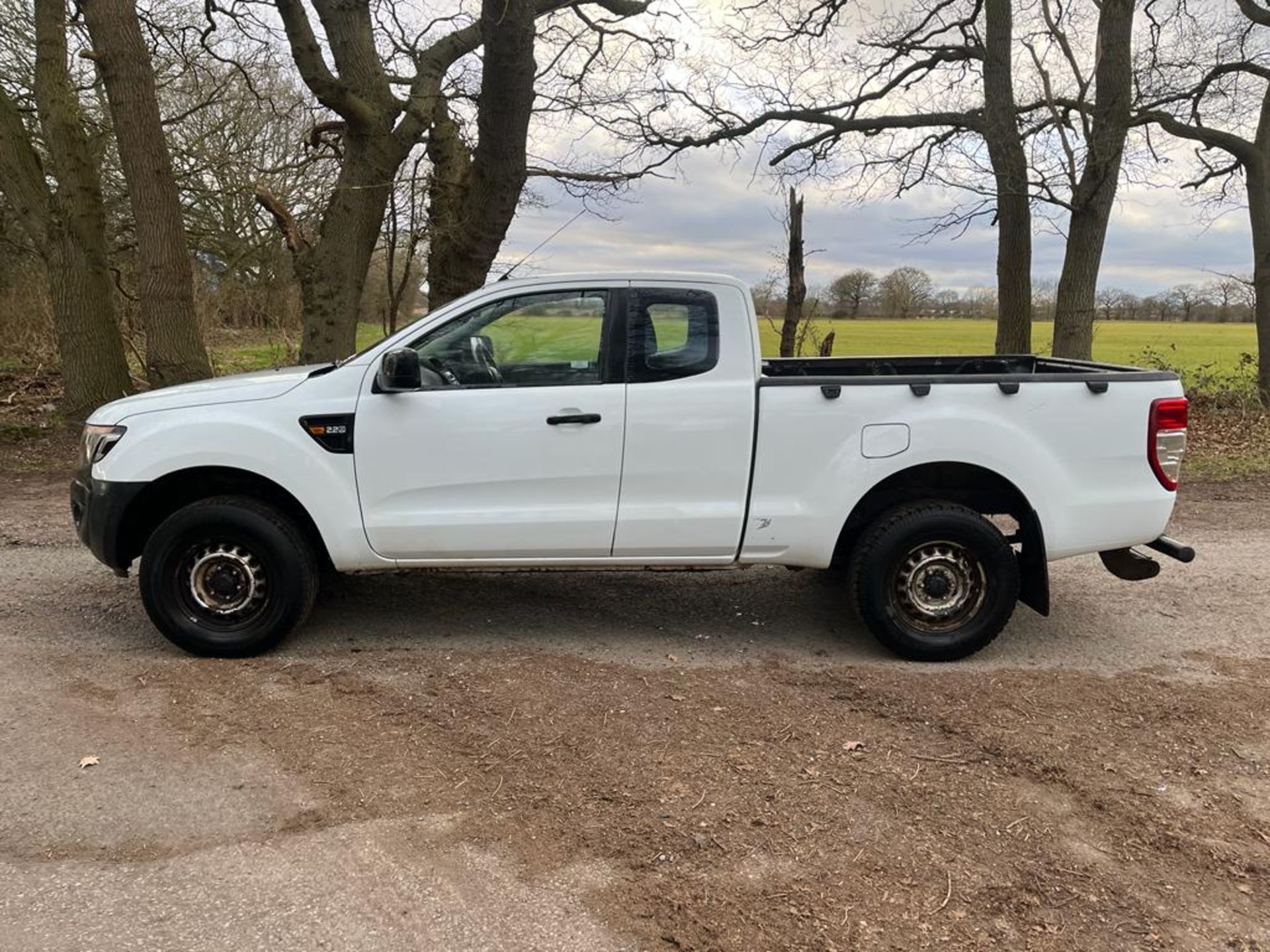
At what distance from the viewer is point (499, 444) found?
15.0 ft

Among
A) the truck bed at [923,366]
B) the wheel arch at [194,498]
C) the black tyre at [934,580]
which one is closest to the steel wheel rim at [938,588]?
the black tyre at [934,580]

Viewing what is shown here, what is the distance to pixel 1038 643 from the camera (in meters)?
5.02

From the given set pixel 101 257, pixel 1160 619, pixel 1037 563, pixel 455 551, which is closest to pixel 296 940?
pixel 455 551

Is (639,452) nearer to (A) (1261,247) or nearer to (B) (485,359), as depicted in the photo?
(B) (485,359)

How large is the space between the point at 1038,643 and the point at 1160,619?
3.10 feet

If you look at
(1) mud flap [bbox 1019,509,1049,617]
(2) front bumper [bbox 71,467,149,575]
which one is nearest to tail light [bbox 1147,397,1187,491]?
(1) mud flap [bbox 1019,509,1049,617]

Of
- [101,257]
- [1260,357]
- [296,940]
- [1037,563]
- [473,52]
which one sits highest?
[473,52]

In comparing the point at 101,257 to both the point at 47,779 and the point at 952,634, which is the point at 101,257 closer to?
the point at 47,779

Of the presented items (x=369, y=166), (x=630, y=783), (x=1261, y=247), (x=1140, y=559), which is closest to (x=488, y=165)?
(x=369, y=166)

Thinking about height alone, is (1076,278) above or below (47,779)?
above

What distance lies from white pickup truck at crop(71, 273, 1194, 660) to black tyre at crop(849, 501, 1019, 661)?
0.04 ft

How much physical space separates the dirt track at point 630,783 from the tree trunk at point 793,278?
9263 millimetres

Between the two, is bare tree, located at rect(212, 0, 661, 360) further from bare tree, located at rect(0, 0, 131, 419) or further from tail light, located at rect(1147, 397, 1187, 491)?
tail light, located at rect(1147, 397, 1187, 491)

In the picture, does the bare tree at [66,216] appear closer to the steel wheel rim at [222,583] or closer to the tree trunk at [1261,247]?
the steel wheel rim at [222,583]
